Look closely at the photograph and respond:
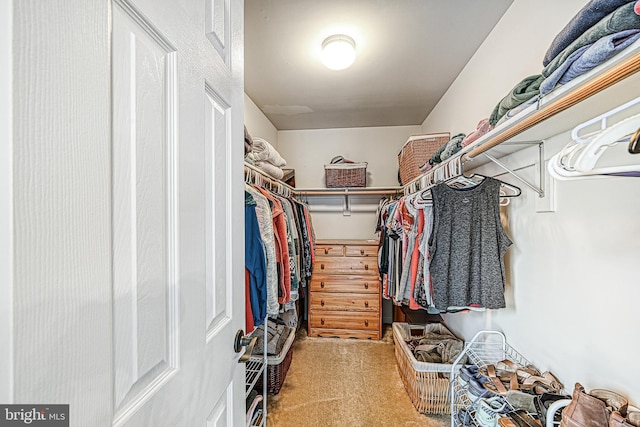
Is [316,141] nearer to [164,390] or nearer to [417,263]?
[417,263]

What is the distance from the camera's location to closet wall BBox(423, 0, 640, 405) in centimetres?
94

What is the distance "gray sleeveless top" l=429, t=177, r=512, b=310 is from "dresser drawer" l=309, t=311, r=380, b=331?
1.65 metres

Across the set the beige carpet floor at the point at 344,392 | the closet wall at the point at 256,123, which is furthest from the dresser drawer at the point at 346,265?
the closet wall at the point at 256,123

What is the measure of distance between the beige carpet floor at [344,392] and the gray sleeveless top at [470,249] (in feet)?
3.12

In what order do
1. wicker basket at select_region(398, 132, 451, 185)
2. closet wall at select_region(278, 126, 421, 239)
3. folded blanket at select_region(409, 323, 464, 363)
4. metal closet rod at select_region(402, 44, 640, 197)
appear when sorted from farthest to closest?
closet wall at select_region(278, 126, 421, 239), wicker basket at select_region(398, 132, 451, 185), folded blanket at select_region(409, 323, 464, 363), metal closet rod at select_region(402, 44, 640, 197)

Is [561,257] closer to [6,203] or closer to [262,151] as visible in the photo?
[6,203]

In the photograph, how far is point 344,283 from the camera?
3029mm

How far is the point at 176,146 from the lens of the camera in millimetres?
522

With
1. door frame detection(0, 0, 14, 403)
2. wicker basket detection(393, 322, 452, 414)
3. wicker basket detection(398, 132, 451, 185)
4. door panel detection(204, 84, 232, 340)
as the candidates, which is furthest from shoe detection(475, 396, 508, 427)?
wicker basket detection(398, 132, 451, 185)

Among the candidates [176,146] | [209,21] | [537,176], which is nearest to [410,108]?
[537,176]

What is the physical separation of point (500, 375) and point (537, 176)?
96cm

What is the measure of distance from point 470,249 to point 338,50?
1481 mm

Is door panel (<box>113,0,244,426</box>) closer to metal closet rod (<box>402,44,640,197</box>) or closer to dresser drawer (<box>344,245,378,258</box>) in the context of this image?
metal closet rod (<box>402,44,640,197</box>)

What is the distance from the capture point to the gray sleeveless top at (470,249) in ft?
4.59
